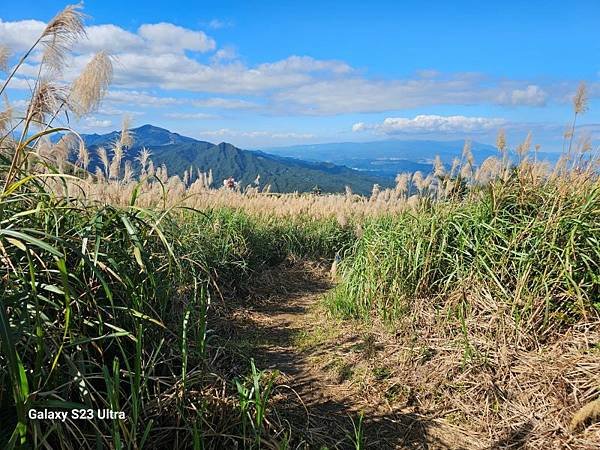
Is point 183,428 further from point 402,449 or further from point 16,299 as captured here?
point 402,449

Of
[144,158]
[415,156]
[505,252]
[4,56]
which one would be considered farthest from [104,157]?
[415,156]

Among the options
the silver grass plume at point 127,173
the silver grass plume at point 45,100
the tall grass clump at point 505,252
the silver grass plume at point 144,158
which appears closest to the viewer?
the silver grass plume at point 45,100

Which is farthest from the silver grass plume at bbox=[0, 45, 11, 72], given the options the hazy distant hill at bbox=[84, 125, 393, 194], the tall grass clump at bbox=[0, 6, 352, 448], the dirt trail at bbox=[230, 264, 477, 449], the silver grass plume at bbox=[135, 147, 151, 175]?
the hazy distant hill at bbox=[84, 125, 393, 194]

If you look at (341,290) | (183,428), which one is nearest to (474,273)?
(341,290)

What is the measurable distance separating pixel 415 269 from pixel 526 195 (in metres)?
1.08

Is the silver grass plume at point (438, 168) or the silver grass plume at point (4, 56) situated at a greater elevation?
the silver grass plume at point (4, 56)

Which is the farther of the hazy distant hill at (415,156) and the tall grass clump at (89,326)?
the hazy distant hill at (415,156)

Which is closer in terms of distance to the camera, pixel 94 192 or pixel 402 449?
pixel 402 449

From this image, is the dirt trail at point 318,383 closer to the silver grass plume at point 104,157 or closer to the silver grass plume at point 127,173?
the silver grass plume at point 127,173

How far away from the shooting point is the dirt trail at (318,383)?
7.62 ft

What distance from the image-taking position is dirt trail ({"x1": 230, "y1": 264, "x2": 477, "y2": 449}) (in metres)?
2.32

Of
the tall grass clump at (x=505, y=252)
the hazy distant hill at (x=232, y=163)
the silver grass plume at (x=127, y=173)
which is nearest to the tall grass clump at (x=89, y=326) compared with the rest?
the tall grass clump at (x=505, y=252)

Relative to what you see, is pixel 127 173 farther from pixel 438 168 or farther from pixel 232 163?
pixel 232 163

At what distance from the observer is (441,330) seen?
3197 mm
